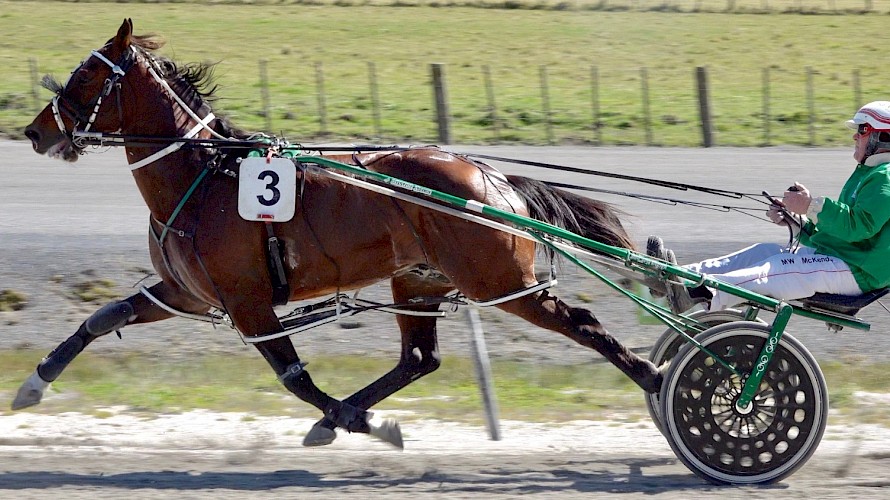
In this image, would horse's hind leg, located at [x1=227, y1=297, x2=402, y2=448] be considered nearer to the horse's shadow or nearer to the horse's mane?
the horse's shadow

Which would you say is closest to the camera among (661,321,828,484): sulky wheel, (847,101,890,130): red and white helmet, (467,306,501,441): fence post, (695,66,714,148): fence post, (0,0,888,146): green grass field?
(847,101,890,130): red and white helmet

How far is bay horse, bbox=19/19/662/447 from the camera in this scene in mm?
5359

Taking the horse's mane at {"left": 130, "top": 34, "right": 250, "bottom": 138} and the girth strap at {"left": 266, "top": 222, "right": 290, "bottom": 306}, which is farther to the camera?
the horse's mane at {"left": 130, "top": 34, "right": 250, "bottom": 138}

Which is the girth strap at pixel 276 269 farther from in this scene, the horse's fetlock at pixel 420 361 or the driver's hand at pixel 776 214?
the driver's hand at pixel 776 214

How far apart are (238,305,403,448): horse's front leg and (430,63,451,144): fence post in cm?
827

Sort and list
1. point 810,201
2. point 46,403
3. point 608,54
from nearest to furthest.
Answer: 1. point 810,201
2. point 46,403
3. point 608,54

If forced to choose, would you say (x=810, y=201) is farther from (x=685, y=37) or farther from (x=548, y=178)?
(x=685, y=37)

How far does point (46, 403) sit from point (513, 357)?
2.92 meters

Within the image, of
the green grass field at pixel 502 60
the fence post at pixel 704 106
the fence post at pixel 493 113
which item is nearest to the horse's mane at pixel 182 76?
the green grass field at pixel 502 60

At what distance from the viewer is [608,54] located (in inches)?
813

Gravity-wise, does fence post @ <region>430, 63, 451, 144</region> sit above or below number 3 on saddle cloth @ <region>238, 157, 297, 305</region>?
below

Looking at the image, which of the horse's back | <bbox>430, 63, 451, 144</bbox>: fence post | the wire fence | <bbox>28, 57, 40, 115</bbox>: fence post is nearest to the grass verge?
the horse's back

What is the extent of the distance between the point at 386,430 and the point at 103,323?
1561mm

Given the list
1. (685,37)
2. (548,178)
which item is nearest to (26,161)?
(548,178)
